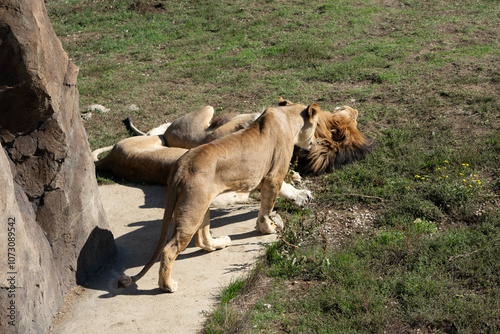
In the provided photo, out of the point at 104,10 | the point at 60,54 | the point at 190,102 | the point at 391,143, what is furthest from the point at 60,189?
the point at 104,10

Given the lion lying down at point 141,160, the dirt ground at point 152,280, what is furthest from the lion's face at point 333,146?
the lion lying down at point 141,160

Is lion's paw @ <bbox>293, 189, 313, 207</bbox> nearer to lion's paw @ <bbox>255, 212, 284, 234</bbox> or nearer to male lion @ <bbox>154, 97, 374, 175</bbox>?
lion's paw @ <bbox>255, 212, 284, 234</bbox>

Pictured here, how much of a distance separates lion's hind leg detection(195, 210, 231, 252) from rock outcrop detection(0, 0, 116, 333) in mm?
1066

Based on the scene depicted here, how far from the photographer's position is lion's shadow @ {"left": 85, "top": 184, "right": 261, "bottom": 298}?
539cm

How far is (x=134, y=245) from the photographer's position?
6.27 meters

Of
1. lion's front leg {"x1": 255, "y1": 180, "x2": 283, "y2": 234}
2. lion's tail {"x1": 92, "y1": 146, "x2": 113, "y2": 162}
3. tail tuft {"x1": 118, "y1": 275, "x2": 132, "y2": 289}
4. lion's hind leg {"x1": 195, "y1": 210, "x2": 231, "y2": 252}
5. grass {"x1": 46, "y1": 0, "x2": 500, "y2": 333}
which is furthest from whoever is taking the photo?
lion's tail {"x1": 92, "y1": 146, "x2": 113, "y2": 162}

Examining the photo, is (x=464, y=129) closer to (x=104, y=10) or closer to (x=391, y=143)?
(x=391, y=143)

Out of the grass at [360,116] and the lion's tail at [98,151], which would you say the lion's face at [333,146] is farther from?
the lion's tail at [98,151]

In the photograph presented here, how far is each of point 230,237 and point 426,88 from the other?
552 cm

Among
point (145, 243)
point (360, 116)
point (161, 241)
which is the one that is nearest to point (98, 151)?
point (145, 243)

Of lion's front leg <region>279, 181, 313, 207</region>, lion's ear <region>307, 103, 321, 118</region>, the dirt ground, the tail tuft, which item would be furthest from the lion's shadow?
lion's ear <region>307, 103, 321, 118</region>

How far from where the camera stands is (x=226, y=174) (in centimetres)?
541

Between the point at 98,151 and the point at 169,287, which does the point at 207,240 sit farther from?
the point at 98,151

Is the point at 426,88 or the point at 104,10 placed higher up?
the point at 104,10
